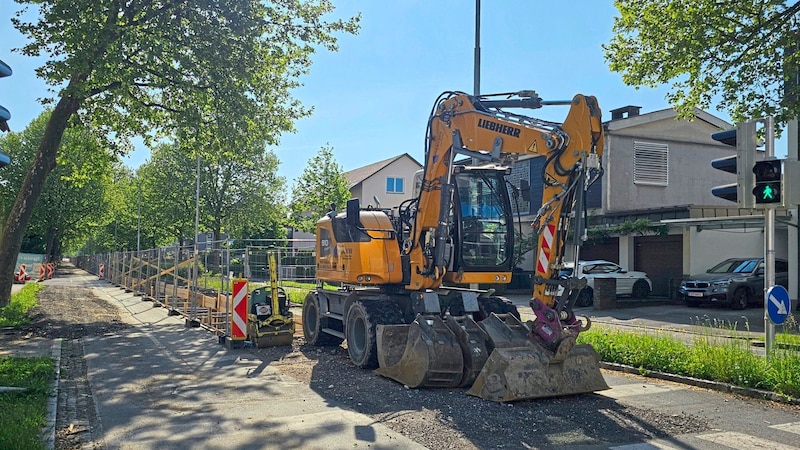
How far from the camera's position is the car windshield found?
21.6 meters

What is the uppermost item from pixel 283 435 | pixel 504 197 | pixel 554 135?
pixel 554 135

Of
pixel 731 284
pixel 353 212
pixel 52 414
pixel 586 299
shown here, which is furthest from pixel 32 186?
pixel 731 284

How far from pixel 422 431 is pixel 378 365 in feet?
11.4

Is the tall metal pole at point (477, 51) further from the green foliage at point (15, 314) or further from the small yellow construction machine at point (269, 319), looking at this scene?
the green foliage at point (15, 314)

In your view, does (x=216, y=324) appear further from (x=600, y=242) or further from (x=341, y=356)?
(x=600, y=242)

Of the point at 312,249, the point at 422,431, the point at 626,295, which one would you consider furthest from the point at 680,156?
the point at 422,431

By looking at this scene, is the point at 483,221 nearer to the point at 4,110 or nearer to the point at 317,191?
the point at 4,110

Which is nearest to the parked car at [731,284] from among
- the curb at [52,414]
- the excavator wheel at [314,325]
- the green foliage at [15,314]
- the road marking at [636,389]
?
the road marking at [636,389]

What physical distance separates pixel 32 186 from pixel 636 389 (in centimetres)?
1593

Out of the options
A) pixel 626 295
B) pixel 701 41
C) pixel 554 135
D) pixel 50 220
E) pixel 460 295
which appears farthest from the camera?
pixel 50 220

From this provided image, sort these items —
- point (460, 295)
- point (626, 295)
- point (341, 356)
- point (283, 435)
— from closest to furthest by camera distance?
point (283, 435), point (460, 295), point (341, 356), point (626, 295)

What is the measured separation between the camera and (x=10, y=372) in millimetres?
9016

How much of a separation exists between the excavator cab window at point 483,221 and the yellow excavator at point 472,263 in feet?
0.06

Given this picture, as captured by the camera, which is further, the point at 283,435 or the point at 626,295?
the point at 626,295
